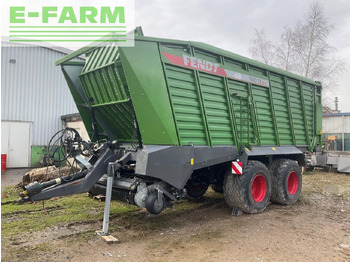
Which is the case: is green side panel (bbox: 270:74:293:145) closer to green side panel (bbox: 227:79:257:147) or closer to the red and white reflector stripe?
green side panel (bbox: 227:79:257:147)

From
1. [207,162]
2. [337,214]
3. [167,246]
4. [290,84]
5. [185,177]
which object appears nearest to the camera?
[167,246]

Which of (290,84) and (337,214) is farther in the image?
(290,84)

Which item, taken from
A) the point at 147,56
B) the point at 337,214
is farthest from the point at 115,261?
the point at 337,214

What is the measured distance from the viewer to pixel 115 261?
11.7 feet

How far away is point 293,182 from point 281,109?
5.58 feet

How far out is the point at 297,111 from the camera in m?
7.07

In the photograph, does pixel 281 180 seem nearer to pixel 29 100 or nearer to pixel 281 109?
pixel 281 109

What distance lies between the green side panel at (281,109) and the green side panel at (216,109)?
1.64 m

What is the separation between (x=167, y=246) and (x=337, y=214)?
381 centimetres

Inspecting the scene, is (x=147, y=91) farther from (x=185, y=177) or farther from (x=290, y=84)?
(x=290, y=84)

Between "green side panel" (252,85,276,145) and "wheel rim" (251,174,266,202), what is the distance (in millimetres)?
739

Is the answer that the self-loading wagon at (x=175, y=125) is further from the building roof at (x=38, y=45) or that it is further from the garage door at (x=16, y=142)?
the building roof at (x=38, y=45)

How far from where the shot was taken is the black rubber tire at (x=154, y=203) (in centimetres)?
418

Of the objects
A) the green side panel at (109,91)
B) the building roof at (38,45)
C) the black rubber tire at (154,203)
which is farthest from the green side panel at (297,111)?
the building roof at (38,45)
